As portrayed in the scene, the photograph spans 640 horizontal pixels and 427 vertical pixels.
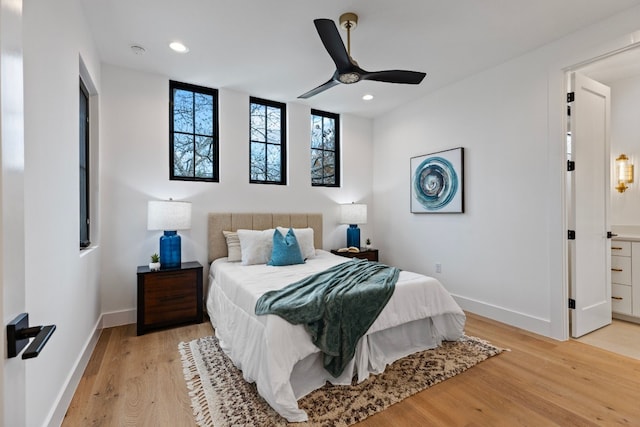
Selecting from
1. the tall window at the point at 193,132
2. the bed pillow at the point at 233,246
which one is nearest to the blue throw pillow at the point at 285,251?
the bed pillow at the point at 233,246

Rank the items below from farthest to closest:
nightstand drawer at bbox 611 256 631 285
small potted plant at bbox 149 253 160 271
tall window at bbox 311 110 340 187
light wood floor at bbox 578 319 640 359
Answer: tall window at bbox 311 110 340 187 < nightstand drawer at bbox 611 256 631 285 < small potted plant at bbox 149 253 160 271 < light wood floor at bbox 578 319 640 359

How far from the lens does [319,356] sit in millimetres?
2148

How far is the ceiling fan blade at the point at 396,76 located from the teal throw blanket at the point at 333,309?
1.70 metres

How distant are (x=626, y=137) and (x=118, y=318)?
6.29 metres

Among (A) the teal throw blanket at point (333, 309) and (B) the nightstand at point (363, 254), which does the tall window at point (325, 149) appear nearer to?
(B) the nightstand at point (363, 254)

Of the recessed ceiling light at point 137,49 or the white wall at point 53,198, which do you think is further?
the recessed ceiling light at point 137,49

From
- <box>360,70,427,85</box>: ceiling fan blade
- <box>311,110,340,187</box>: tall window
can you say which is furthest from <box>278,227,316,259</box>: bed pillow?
<box>360,70,427,85</box>: ceiling fan blade

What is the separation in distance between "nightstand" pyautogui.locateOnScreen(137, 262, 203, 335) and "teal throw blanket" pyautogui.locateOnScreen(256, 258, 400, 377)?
1.47m

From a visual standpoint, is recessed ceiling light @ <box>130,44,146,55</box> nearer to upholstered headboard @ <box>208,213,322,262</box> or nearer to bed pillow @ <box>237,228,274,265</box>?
upholstered headboard @ <box>208,213,322,262</box>

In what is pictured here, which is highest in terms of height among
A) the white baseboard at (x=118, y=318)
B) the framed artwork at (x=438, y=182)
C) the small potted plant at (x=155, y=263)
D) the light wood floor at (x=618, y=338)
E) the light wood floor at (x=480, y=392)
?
the framed artwork at (x=438, y=182)

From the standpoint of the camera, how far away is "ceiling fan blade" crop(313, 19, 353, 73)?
2.02m

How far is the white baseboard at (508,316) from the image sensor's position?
302 cm

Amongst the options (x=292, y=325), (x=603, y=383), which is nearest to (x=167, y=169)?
(x=292, y=325)

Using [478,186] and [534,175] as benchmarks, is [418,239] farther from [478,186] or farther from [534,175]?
[534,175]
